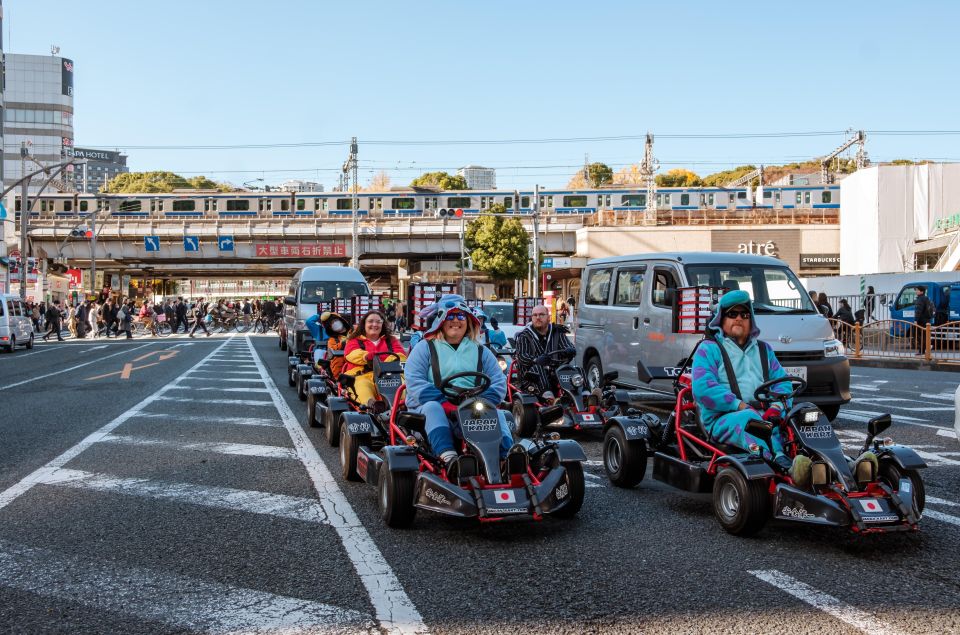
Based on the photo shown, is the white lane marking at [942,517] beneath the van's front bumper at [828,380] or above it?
beneath

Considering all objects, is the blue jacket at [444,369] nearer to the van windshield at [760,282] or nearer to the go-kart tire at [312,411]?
the go-kart tire at [312,411]

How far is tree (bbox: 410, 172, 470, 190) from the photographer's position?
10481 centimetres

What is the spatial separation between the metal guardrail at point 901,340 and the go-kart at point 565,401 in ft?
46.4

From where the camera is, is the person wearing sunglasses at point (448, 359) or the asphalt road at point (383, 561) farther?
the person wearing sunglasses at point (448, 359)

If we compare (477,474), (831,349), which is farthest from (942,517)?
(831,349)

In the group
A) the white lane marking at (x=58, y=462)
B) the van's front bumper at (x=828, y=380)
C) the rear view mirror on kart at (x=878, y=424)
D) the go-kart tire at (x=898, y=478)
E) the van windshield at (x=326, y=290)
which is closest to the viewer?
Result: the go-kart tire at (x=898, y=478)

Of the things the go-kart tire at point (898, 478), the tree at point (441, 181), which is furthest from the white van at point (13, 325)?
the tree at point (441, 181)

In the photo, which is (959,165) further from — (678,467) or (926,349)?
(678,467)

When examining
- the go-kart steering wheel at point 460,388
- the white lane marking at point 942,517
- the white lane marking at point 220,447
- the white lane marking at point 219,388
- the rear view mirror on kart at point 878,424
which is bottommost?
the white lane marking at point 219,388

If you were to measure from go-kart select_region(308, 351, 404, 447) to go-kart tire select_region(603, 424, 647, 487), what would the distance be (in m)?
1.87

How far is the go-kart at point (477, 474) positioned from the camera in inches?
202

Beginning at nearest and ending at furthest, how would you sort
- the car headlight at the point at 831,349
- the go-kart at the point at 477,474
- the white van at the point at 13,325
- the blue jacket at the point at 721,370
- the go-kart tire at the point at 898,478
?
1. the go-kart tire at the point at 898,478
2. the go-kart at the point at 477,474
3. the blue jacket at the point at 721,370
4. the car headlight at the point at 831,349
5. the white van at the point at 13,325

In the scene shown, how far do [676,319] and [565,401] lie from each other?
1.85 metres

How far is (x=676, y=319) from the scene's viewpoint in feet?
34.5
